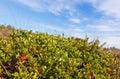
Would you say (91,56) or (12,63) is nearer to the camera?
(12,63)

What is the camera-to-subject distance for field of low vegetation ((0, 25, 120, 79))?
10625 mm

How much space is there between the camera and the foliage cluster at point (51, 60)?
1062 cm

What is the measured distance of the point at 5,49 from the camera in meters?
11.8

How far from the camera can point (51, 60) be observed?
11.2 m

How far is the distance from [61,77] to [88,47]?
421cm

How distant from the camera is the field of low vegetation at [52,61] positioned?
1062 cm

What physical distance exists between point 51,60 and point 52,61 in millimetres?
56

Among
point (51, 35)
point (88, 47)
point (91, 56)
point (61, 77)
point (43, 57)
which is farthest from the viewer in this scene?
point (51, 35)

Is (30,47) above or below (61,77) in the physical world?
above

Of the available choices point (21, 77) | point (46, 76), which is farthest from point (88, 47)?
point (21, 77)

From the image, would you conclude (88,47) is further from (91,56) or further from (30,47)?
(30,47)

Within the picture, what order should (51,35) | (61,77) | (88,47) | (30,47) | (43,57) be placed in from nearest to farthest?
1. (61,77)
2. (43,57)
3. (30,47)
4. (88,47)
5. (51,35)

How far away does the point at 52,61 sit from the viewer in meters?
11.2

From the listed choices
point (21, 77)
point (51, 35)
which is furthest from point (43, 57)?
point (51, 35)
